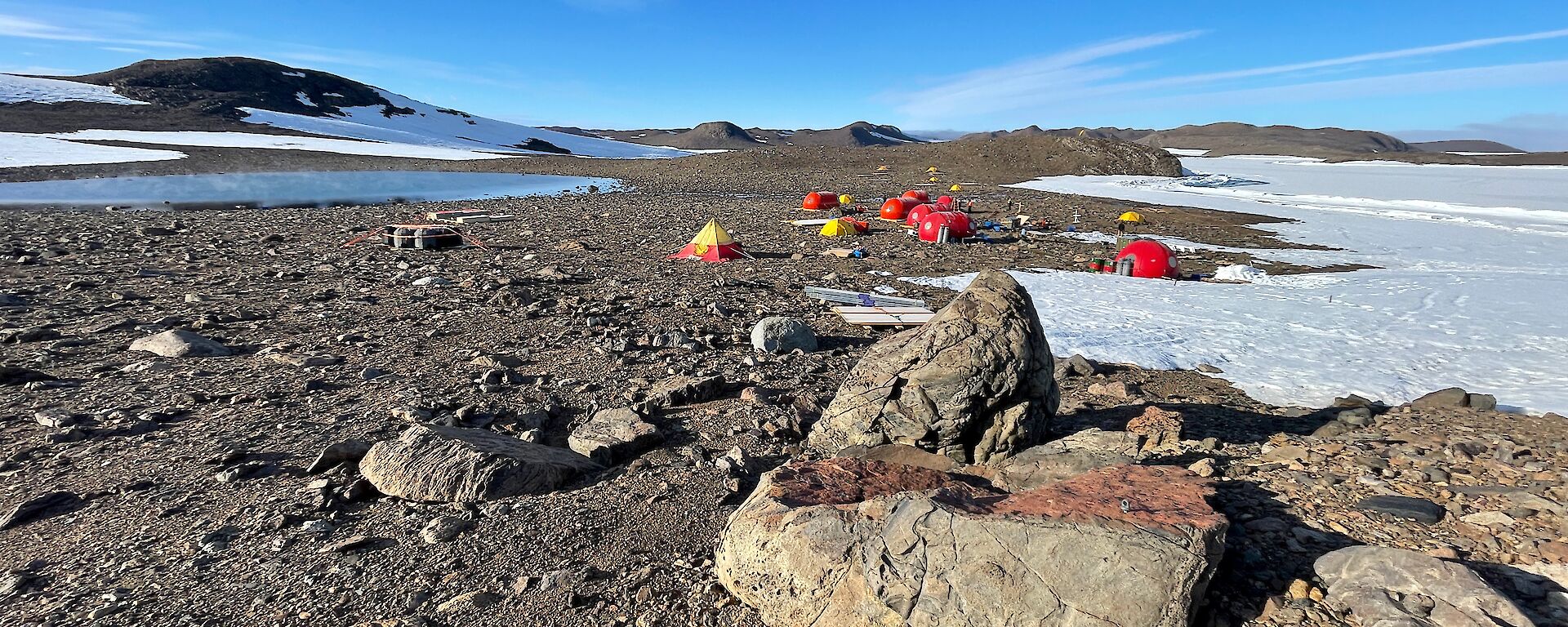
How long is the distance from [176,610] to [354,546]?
0.64m

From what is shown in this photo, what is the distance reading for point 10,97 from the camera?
54406 millimetres

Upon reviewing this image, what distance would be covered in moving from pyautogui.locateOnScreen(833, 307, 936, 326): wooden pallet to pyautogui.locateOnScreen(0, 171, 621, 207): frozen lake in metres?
17.5

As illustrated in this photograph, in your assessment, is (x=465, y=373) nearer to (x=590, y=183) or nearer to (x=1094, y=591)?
(x=1094, y=591)

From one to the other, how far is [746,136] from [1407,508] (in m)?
133

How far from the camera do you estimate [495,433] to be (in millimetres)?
4391

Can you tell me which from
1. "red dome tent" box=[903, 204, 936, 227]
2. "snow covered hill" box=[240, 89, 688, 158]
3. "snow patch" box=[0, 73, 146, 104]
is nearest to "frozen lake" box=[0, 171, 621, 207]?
"red dome tent" box=[903, 204, 936, 227]

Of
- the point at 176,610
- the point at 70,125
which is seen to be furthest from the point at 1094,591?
the point at 70,125

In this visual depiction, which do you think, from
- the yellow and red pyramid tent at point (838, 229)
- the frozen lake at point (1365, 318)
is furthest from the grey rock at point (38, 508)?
the yellow and red pyramid tent at point (838, 229)

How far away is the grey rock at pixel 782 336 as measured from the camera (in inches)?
259

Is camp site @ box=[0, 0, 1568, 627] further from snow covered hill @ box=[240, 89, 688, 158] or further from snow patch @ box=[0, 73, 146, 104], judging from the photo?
snow patch @ box=[0, 73, 146, 104]

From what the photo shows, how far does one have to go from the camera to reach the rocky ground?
2959 millimetres

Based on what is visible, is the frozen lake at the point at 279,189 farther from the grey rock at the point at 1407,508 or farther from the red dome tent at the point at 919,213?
the grey rock at the point at 1407,508

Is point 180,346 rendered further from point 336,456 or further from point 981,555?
point 981,555

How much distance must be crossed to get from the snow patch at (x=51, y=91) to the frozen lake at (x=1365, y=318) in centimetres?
7703
